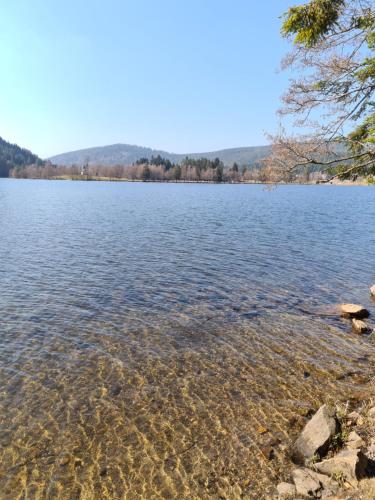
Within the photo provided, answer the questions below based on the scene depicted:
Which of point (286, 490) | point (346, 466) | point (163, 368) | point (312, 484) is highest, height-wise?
point (346, 466)

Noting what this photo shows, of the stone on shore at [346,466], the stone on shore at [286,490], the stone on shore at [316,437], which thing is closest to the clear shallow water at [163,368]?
the stone on shore at [286,490]

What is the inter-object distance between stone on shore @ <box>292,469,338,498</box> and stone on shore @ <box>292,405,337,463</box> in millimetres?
539

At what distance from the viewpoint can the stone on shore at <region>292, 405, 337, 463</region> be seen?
26.0 feet

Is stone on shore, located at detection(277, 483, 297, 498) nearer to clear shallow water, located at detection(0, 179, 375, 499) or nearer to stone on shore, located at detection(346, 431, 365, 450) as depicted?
clear shallow water, located at detection(0, 179, 375, 499)

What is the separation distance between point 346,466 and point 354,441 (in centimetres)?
133

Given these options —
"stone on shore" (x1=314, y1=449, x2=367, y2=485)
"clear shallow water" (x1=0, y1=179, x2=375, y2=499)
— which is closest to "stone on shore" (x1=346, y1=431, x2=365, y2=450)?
"stone on shore" (x1=314, y1=449, x2=367, y2=485)

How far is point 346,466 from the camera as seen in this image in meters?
6.95

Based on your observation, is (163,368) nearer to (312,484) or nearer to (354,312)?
(312,484)

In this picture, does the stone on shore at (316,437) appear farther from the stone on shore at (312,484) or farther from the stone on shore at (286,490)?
the stone on shore at (286,490)

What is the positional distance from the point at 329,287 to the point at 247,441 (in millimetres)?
15609

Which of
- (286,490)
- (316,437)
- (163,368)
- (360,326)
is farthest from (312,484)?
(360,326)

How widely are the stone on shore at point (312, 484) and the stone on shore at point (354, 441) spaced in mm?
1262

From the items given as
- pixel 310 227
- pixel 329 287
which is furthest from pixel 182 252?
pixel 310 227

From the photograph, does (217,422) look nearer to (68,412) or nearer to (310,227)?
(68,412)
